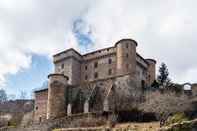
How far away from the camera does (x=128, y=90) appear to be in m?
66.0

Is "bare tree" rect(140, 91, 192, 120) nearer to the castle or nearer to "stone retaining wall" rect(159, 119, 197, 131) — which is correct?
the castle

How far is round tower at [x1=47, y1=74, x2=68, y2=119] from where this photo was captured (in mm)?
70750

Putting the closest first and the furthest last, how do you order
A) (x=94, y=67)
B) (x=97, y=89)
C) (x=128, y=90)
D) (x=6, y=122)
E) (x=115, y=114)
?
(x=115, y=114) < (x=128, y=90) < (x=97, y=89) < (x=94, y=67) < (x=6, y=122)

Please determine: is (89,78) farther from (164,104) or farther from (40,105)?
(164,104)

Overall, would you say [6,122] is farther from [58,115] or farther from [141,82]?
[141,82]

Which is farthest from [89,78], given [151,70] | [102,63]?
[151,70]


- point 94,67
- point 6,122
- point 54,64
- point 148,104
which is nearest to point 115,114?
point 148,104

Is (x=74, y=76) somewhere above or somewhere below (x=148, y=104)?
above

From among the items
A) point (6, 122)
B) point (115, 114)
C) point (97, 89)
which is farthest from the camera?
point (6, 122)

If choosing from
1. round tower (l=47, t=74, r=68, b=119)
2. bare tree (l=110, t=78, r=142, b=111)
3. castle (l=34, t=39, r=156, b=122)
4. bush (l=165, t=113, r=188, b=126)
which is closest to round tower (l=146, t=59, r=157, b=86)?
castle (l=34, t=39, r=156, b=122)

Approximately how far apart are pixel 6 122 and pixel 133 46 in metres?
30.8

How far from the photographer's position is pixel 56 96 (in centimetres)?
7194

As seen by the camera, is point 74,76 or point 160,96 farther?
point 74,76

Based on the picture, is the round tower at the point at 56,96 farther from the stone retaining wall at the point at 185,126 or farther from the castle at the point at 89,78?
the stone retaining wall at the point at 185,126
